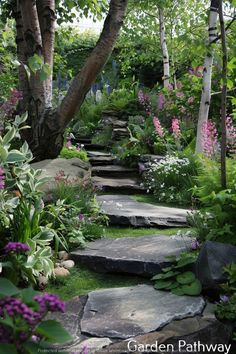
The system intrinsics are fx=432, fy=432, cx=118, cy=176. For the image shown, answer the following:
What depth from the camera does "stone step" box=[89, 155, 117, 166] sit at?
8609mm

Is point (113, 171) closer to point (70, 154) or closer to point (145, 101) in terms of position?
point (70, 154)

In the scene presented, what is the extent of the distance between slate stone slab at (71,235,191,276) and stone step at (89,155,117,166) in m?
4.38

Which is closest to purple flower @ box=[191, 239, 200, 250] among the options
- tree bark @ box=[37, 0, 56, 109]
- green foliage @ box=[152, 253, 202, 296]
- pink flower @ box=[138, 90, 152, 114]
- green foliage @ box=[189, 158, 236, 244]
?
green foliage @ box=[189, 158, 236, 244]

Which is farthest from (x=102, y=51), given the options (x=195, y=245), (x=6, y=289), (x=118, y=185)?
(x=6, y=289)

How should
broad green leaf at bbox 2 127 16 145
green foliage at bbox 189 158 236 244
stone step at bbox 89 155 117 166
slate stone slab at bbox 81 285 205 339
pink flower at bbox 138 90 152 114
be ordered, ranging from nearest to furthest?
slate stone slab at bbox 81 285 205 339 → green foliage at bbox 189 158 236 244 → broad green leaf at bbox 2 127 16 145 → stone step at bbox 89 155 117 166 → pink flower at bbox 138 90 152 114

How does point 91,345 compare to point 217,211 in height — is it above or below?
below

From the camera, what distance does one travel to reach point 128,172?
824 cm

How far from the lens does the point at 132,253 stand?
3.80m

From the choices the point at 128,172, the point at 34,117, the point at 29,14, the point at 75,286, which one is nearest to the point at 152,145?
the point at 128,172

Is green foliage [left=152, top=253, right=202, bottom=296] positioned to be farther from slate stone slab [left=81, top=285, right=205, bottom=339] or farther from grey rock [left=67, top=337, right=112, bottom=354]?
grey rock [left=67, top=337, right=112, bottom=354]

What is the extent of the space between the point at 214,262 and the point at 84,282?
112 cm

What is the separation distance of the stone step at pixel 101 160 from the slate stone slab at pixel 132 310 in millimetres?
5460

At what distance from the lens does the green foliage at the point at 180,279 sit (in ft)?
10.2

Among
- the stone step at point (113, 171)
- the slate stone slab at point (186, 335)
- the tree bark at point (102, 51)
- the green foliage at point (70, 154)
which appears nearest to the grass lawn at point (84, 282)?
the slate stone slab at point (186, 335)
